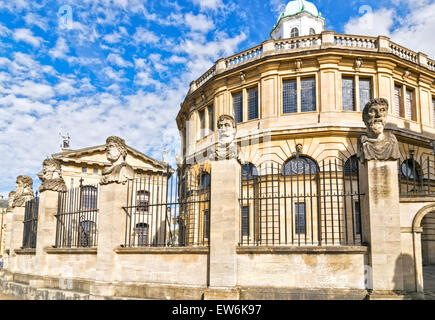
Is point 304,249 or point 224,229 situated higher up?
point 224,229

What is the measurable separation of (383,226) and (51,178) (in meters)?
12.7

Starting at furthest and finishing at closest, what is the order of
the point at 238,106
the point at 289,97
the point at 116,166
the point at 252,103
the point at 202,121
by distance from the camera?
the point at 202,121 → the point at 238,106 → the point at 252,103 → the point at 289,97 → the point at 116,166

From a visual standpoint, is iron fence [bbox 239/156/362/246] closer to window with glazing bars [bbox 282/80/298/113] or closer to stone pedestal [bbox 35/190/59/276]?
window with glazing bars [bbox 282/80/298/113]

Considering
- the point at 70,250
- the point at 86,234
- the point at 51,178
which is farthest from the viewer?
the point at 51,178

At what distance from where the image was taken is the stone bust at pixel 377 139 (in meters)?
9.48

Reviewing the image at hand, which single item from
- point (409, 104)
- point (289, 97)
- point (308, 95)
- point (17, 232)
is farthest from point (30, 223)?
point (409, 104)

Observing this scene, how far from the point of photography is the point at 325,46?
2253 cm

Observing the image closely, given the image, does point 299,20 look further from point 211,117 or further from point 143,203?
point 143,203

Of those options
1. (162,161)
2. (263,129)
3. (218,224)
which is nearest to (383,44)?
(263,129)

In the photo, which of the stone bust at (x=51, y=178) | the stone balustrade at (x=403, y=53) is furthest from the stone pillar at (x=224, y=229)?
the stone balustrade at (x=403, y=53)

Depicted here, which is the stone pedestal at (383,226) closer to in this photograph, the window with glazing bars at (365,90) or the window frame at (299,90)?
the window frame at (299,90)

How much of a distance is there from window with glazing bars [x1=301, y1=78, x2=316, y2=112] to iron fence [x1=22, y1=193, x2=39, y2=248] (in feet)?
49.3

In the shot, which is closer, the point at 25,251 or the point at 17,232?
the point at 25,251

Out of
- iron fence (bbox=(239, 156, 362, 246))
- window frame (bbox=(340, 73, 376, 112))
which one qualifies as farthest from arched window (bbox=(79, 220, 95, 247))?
window frame (bbox=(340, 73, 376, 112))
